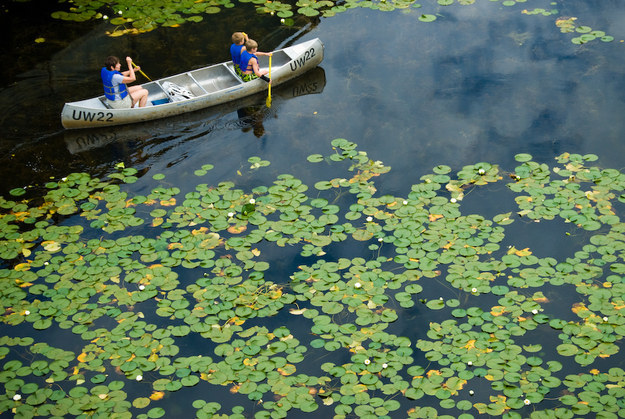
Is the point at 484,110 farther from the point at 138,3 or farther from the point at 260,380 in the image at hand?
the point at 138,3

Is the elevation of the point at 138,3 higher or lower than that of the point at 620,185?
higher

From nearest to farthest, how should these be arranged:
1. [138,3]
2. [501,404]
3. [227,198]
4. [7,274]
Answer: [501,404] → [7,274] → [227,198] → [138,3]

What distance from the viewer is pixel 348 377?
748 centimetres

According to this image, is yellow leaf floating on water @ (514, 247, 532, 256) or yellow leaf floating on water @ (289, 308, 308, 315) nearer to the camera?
yellow leaf floating on water @ (289, 308, 308, 315)

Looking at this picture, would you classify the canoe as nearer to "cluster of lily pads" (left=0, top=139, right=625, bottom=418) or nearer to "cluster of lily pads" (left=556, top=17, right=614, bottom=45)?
"cluster of lily pads" (left=0, top=139, right=625, bottom=418)

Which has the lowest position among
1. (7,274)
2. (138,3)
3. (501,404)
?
(501,404)

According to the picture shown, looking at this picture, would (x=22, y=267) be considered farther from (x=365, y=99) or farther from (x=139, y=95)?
(x=365, y=99)

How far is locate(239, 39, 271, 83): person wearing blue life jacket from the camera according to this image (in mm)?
11984

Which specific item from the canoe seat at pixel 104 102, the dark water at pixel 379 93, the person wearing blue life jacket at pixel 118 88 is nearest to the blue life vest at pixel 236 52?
the dark water at pixel 379 93

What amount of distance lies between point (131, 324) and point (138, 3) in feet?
29.9

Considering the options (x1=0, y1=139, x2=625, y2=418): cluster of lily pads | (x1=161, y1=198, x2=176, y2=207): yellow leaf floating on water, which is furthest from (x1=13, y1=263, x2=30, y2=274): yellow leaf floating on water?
(x1=161, y1=198, x2=176, y2=207): yellow leaf floating on water

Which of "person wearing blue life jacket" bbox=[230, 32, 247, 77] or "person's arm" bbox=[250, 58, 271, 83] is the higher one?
"person wearing blue life jacket" bbox=[230, 32, 247, 77]

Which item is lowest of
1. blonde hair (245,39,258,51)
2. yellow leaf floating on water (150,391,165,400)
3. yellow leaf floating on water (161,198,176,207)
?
yellow leaf floating on water (150,391,165,400)

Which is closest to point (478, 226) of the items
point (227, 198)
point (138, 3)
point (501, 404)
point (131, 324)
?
point (501, 404)
